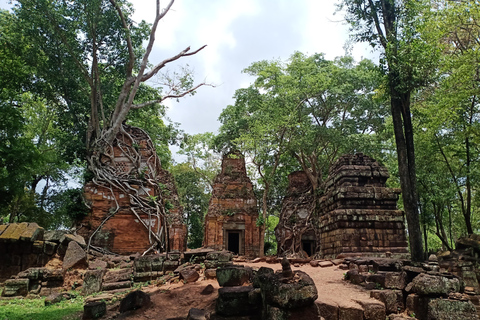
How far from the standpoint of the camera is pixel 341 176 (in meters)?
10.8

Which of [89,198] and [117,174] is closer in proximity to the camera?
[89,198]

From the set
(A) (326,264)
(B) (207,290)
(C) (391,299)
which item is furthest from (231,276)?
(A) (326,264)

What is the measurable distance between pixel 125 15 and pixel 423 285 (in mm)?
15211

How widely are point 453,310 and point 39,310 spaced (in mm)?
6257

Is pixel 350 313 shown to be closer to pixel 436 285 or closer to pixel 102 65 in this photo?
pixel 436 285

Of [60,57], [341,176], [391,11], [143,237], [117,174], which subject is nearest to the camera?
[391,11]

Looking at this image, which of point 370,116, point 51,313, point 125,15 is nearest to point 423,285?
point 51,313

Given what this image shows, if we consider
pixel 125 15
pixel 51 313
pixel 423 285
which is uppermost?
pixel 125 15

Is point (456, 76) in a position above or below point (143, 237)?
above

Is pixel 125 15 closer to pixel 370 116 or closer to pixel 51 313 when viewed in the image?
pixel 51 313

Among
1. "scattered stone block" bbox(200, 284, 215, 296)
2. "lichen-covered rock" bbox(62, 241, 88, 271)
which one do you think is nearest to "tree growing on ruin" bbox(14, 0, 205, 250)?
"lichen-covered rock" bbox(62, 241, 88, 271)

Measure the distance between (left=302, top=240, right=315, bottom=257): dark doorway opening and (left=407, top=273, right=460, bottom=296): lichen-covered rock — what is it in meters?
14.0

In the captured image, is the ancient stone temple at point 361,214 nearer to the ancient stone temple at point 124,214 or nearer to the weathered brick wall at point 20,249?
the ancient stone temple at point 124,214

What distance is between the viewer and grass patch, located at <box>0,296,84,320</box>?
486 cm
